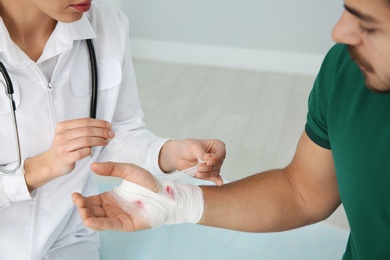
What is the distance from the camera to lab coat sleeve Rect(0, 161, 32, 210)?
4.83 ft

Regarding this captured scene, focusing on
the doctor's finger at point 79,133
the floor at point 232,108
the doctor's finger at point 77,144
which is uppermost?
the doctor's finger at point 79,133

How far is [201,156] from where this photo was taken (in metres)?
1.47

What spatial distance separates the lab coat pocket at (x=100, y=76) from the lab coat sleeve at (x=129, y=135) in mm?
41

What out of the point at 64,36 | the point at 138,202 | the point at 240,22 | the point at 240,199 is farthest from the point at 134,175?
the point at 240,22

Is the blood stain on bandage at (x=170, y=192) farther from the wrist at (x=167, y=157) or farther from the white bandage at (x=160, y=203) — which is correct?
the wrist at (x=167, y=157)

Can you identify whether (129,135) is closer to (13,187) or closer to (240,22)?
(13,187)

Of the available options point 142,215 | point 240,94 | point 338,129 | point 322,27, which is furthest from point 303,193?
point 322,27

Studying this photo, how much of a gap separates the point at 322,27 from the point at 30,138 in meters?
2.80

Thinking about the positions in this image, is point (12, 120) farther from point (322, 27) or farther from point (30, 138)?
point (322, 27)

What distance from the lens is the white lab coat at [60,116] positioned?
150 cm

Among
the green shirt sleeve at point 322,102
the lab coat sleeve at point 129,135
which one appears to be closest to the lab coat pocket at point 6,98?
the lab coat sleeve at point 129,135

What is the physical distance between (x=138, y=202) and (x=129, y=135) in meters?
0.39

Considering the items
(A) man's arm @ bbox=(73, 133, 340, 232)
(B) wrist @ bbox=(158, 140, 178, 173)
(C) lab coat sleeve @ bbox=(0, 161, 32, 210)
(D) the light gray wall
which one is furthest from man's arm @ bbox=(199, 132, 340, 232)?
(D) the light gray wall

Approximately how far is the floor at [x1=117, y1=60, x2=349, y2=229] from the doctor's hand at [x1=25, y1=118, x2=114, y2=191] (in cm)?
161
